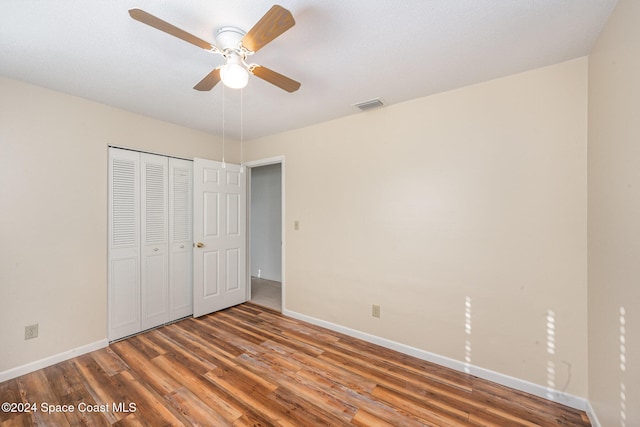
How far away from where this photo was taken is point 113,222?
109 inches

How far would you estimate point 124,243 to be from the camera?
285 centimetres

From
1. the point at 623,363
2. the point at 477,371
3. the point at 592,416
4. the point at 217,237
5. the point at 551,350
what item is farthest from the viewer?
the point at 217,237

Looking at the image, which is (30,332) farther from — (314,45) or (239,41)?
(314,45)

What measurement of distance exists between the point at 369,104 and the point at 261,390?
2.78 meters

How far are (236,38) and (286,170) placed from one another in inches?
79.0

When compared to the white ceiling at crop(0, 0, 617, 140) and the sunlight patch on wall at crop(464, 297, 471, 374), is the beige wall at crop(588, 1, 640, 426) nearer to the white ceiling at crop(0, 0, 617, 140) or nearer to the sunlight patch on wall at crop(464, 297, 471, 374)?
the white ceiling at crop(0, 0, 617, 140)

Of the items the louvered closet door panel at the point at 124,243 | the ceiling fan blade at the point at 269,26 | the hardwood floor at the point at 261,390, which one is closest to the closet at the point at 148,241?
the louvered closet door panel at the point at 124,243

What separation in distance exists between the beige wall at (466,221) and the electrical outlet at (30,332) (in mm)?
2670

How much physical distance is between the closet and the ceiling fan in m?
1.75

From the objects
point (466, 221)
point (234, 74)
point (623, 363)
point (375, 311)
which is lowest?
point (375, 311)

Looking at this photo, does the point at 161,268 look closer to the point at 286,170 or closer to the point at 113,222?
the point at 113,222

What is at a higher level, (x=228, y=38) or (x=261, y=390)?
(x=228, y=38)

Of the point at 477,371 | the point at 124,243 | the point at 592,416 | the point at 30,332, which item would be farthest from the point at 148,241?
the point at 592,416

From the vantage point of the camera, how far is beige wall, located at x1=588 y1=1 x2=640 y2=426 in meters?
1.24
